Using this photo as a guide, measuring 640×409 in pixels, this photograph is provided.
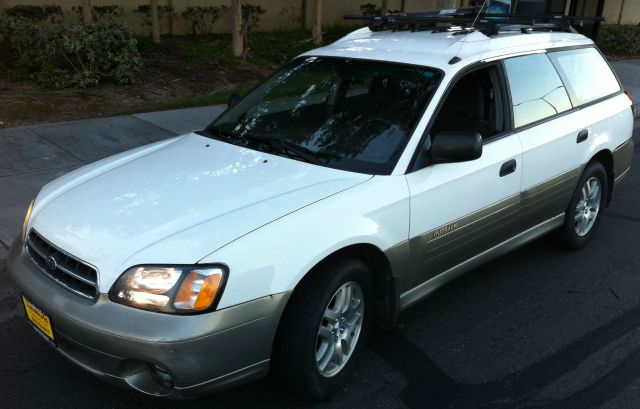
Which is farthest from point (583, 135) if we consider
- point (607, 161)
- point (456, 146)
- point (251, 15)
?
point (251, 15)

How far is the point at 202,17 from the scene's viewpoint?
46.0 feet

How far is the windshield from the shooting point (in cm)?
340

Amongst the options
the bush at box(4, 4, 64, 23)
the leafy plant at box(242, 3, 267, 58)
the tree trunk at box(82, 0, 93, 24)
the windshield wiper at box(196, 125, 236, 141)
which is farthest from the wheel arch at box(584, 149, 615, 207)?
the leafy plant at box(242, 3, 267, 58)

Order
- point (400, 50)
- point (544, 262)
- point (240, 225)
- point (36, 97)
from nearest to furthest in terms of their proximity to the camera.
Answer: point (240, 225) → point (400, 50) → point (544, 262) → point (36, 97)

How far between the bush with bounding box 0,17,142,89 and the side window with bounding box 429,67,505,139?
22.2 feet

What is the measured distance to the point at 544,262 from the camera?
15.6ft

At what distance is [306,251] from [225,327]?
491 mm

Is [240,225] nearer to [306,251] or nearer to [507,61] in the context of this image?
[306,251]

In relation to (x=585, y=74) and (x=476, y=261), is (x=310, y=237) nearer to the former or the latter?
(x=476, y=261)

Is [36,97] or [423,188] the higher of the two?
[423,188]

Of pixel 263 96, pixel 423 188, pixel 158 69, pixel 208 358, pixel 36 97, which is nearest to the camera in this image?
pixel 208 358

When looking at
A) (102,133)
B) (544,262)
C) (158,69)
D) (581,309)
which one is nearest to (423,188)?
(581,309)

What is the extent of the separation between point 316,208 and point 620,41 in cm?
1742

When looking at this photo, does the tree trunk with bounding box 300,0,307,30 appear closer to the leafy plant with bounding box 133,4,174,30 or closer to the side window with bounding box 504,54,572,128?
the leafy plant with bounding box 133,4,174,30
